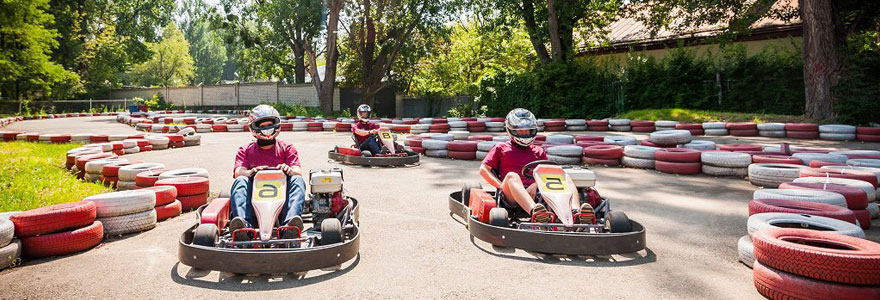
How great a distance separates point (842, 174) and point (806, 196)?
1.73 metres

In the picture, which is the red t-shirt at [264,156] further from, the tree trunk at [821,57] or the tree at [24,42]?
the tree at [24,42]

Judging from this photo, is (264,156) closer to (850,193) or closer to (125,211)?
(125,211)

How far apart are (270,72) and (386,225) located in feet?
109

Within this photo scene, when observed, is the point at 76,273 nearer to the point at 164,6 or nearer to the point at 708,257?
the point at 708,257

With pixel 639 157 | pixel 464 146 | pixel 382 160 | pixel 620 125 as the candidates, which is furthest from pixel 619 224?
pixel 620 125

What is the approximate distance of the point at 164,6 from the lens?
45.9 meters

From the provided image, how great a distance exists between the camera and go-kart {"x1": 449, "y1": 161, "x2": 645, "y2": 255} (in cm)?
396

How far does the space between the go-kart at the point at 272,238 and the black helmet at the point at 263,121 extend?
533mm

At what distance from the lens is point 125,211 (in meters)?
4.77

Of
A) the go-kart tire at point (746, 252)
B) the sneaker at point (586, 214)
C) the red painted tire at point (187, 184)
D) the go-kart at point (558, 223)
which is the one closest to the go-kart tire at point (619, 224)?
the go-kart at point (558, 223)

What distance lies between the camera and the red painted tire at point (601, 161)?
9.59 meters

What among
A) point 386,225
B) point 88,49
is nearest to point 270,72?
point 88,49

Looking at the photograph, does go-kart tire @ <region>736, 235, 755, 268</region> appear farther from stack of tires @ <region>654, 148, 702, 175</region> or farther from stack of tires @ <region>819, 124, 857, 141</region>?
stack of tires @ <region>819, 124, 857, 141</region>

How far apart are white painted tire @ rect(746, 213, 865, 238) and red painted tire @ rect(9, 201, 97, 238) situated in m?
5.05
